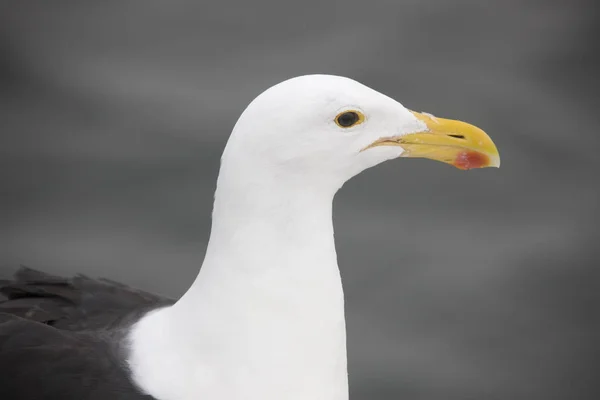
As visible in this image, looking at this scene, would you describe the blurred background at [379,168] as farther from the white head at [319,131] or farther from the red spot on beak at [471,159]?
the white head at [319,131]

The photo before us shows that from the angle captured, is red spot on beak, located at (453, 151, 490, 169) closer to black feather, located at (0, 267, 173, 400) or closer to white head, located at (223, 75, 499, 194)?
white head, located at (223, 75, 499, 194)

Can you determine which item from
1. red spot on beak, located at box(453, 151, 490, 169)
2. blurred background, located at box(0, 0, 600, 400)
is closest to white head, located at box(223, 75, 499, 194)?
red spot on beak, located at box(453, 151, 490, 169)

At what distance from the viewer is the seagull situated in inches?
105

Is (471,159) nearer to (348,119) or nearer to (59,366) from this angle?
(348,119)

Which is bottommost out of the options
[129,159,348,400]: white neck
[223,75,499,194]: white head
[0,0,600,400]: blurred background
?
[129,159,348,400]: white neck

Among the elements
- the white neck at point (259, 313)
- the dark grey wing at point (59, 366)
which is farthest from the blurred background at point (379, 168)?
the dark grey wing at point (59, 366)

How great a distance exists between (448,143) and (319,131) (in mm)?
403

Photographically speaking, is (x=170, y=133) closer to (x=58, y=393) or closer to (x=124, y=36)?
(x=124, y=36)

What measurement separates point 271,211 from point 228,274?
0.67 ft

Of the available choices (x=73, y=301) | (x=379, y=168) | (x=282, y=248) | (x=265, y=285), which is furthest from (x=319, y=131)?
(x=379, y=168)

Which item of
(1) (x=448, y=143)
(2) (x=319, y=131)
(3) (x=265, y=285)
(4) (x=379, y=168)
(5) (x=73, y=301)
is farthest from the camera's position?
(4) (x=379, y=168)

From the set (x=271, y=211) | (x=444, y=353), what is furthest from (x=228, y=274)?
(x=444, y=353)

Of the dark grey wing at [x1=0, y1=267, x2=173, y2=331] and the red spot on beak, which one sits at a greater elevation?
the red spot on beak

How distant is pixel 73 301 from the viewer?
324 cm
